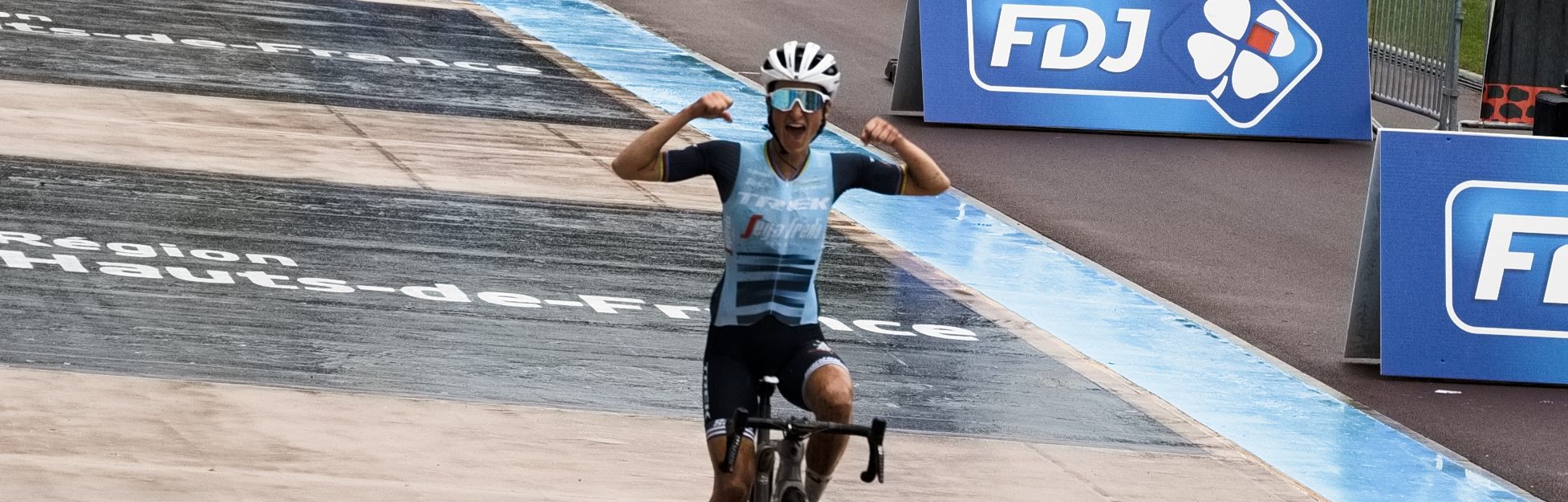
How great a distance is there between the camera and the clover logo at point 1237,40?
65.0 feet

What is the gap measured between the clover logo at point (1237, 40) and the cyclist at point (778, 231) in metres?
13.5

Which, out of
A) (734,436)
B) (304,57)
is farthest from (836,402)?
(304,57)

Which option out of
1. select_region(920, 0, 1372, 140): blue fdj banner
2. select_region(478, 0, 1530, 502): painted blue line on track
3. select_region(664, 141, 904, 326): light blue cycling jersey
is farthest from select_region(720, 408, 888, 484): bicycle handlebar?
select_region(920, 0, 1372, 140): blue fdj banner

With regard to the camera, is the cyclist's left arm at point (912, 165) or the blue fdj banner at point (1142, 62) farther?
the blue fdj banner at point (1142, 62)

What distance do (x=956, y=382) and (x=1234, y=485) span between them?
1.83 m

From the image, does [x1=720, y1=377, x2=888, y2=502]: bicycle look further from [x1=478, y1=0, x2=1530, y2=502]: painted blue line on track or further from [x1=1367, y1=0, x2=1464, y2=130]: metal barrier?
[x1=1367, y1=0, x2=1464, y2=130]: metal barrier

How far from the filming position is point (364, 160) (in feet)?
52.2

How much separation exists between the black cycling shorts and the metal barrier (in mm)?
14064

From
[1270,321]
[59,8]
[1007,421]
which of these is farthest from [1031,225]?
[59,8]

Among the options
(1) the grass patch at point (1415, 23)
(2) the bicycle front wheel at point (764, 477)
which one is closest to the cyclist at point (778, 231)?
(2) the bicycle front wheel at point (764, 477)

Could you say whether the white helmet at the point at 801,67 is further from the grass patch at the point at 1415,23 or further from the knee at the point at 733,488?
the grass patch at the point at 1415,23

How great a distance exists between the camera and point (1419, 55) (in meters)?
20.8

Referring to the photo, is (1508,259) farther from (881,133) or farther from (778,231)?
(778,231)

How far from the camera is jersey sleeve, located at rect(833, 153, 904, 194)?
22.8 ft
